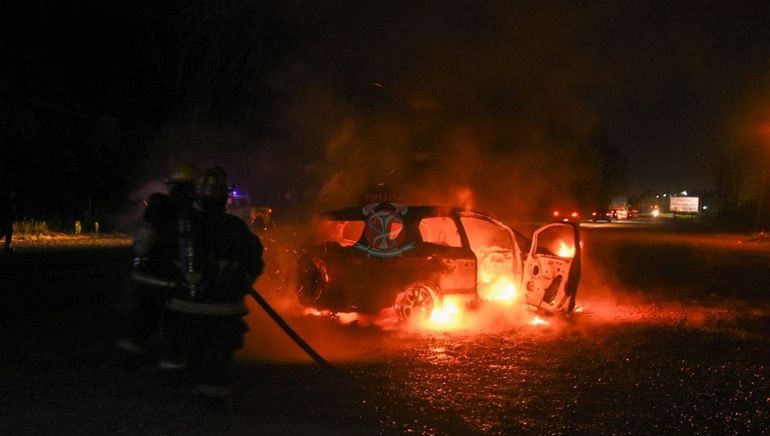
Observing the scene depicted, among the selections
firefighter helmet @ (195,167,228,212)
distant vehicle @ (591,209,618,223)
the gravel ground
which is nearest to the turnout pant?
the gravel ground

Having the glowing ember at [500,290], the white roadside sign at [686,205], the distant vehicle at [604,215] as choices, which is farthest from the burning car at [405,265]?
the white roadside sign at [686,205]

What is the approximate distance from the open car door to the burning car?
13 millimetres

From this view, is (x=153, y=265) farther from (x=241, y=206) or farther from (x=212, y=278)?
(x=241, y=206)

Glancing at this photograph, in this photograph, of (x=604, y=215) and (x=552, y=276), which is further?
(x=604, y=215)

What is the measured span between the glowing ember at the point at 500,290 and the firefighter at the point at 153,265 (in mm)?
5309

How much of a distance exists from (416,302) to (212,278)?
436 cm

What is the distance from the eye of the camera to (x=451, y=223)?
9.80m

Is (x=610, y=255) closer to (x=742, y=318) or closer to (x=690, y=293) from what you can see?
(x=690, y=293)

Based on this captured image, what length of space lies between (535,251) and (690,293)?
206 inches

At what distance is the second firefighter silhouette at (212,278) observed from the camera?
495cm

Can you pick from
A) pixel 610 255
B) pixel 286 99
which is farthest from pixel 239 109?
pixel 610 255

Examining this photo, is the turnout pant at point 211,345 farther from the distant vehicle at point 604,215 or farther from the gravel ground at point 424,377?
the distant vehicle at point 604,215

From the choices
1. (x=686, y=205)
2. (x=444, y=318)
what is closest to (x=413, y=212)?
(x=444, y=318)

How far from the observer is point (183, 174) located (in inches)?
230
